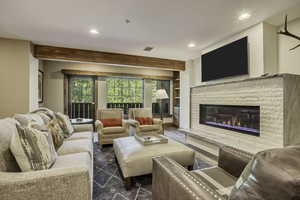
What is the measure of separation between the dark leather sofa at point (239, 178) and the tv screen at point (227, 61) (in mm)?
2247

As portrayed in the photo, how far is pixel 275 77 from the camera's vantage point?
7.61 feet

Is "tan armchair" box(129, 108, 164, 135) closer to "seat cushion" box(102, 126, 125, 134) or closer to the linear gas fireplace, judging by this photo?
"seat cushion" box(102, 126, 125, 134)

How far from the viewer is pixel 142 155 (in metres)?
1.88

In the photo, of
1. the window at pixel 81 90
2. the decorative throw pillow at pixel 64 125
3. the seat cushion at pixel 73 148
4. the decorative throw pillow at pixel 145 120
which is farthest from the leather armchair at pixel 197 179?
the window at pixel 81 90

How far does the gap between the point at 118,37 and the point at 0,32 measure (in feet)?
7.68

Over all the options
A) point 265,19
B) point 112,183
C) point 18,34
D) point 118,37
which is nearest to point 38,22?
point 18,34

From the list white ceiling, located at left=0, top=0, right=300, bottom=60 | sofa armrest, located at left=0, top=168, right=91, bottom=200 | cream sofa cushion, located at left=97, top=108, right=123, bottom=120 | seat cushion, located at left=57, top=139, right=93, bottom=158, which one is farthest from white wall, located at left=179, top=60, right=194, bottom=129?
sofa armrest, located at left=0, top=168, right=91, bottom=200

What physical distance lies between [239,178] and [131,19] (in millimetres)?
2673

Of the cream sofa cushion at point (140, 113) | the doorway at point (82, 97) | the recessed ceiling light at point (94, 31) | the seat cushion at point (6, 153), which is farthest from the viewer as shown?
the doorway at point (82, 97)

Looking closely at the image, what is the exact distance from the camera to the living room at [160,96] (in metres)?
1.05

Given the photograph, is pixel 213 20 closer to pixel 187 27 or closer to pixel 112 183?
pixel 187 27

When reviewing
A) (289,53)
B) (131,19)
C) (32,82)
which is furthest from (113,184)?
(289,53)

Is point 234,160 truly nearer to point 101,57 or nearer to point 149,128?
point 149,128

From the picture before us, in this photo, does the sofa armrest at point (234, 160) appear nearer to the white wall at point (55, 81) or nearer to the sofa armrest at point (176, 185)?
the sofa armrest at point (176, 185)
